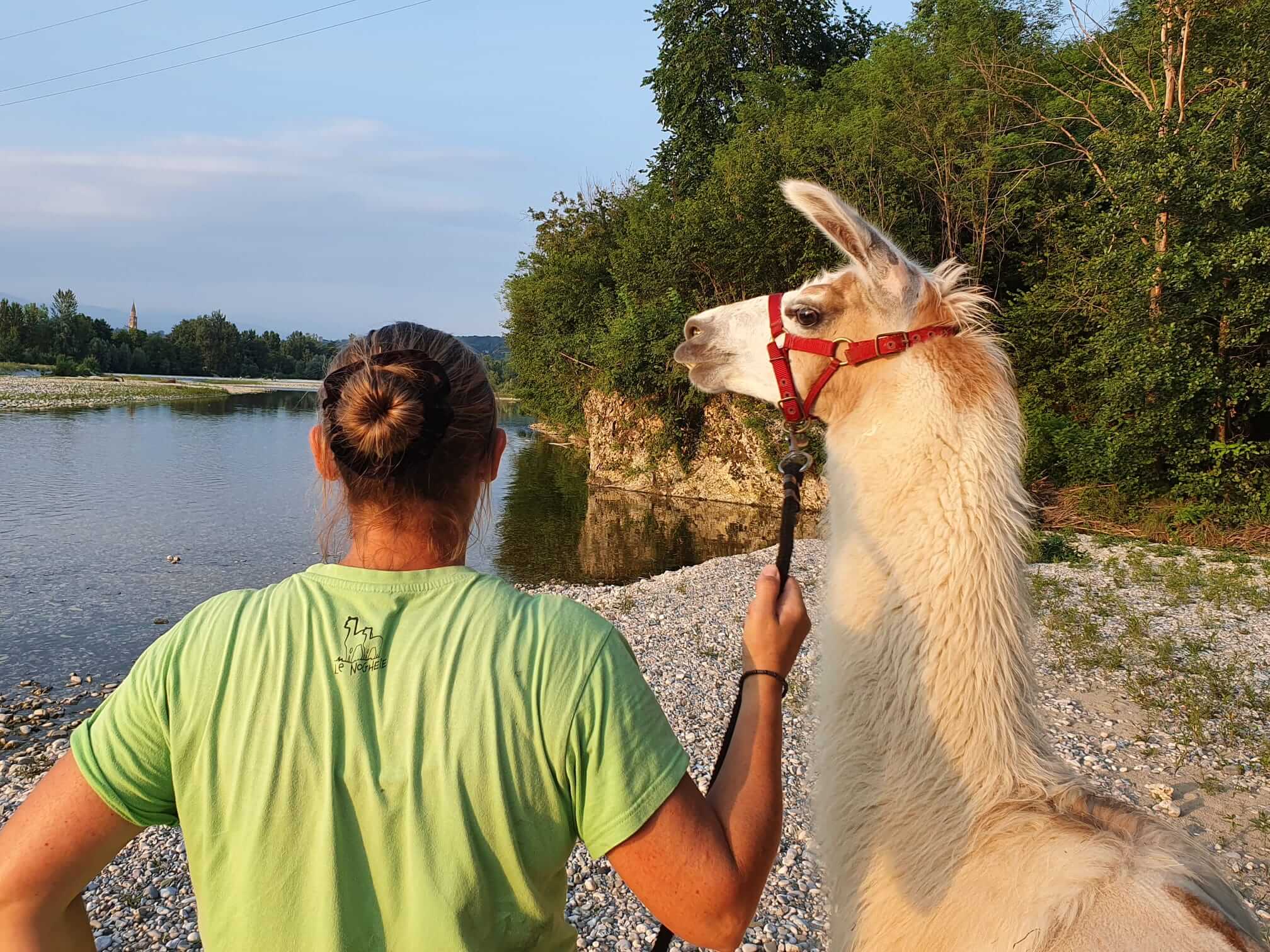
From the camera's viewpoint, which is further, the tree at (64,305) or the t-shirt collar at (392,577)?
the tree at (64,305)

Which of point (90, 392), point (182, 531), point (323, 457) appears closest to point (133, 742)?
point (323, 457)

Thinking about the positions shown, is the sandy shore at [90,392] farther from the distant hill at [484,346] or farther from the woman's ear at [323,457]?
the woman's ear at [323,457]

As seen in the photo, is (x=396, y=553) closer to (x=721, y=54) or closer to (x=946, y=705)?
(x=946, y=705)

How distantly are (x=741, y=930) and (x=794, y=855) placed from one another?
372cm

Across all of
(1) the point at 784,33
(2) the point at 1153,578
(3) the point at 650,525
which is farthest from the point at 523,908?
(1) the point at 784,33

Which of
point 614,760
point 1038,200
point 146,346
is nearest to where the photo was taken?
point 614,760

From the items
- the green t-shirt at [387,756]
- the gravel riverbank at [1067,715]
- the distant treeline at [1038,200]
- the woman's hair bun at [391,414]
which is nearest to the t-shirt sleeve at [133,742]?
the green t-shirt at [387,756]

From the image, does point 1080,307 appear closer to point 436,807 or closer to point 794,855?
point 794,855

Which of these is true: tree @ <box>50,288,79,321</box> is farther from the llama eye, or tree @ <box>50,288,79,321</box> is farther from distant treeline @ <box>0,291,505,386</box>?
the llama eye

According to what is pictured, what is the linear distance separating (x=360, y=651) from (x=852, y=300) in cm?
166

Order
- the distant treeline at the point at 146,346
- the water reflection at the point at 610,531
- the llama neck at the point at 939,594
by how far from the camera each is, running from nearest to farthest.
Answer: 1. the llama neck at the point at 939,594
2. the water reflection at the point at 610,531
3. the distant treeline at the point at 146,346

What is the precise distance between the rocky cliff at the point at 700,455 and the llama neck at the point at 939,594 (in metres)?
16.5

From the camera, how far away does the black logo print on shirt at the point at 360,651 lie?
39.0 inches

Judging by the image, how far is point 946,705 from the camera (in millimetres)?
1704
